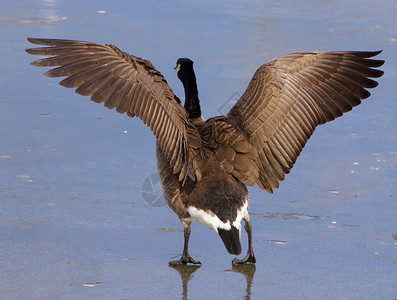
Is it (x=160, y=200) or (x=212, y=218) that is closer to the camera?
(x=212, y=218)

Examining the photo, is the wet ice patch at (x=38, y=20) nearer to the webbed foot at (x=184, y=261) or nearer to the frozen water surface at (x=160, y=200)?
the frozen water surface at (x=160, y=200)

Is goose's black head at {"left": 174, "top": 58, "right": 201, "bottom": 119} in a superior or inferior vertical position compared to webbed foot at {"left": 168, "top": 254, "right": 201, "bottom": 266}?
superior

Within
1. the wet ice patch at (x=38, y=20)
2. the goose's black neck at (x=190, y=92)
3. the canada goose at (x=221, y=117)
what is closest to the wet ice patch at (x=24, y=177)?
the canada goose at (x=221, y=117)

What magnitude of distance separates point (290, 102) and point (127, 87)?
1169mm

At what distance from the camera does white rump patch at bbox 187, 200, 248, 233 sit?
14.0 ft

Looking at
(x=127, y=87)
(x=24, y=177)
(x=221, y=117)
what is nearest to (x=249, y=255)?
(x=221, y=117)

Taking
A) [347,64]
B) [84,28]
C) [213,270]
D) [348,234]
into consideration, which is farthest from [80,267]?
[84,28]

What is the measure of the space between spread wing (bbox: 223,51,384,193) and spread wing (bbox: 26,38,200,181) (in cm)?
35

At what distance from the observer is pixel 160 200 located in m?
5.30

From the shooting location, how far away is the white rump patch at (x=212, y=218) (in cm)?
425

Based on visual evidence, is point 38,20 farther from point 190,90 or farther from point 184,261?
point 184,261

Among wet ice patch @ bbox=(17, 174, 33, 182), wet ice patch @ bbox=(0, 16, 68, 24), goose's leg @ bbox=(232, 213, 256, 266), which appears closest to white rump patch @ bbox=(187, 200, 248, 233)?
goose's leg @ bbox=(232, 213, 256, 266)

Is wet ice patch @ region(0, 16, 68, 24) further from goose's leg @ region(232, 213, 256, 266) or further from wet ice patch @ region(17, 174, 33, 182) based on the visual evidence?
goose's leg @ region(232, 213, 256, 266)

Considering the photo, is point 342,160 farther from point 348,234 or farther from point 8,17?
point 8,17
